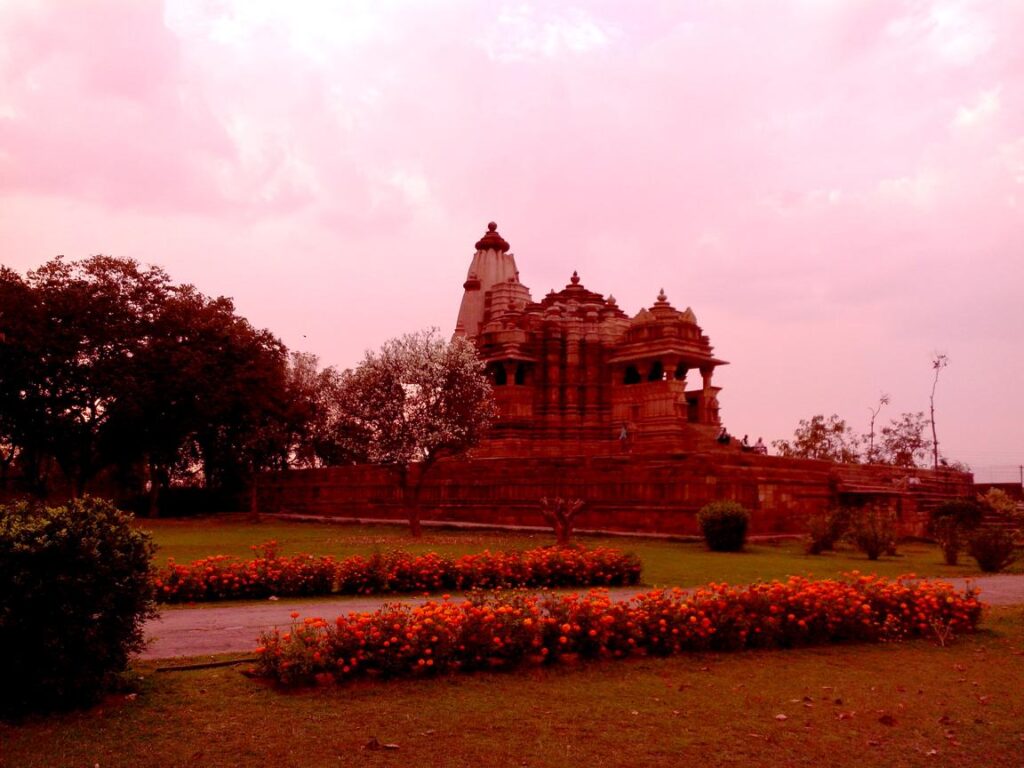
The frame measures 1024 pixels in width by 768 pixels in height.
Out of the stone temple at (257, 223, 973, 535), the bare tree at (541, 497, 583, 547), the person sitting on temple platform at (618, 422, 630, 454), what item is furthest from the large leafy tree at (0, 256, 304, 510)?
the bare tree at (541, 497, 583, 547)

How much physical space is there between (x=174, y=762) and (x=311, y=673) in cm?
170

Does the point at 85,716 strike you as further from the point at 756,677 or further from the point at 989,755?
the point at 989,755

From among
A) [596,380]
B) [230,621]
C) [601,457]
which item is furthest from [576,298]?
[230,621]

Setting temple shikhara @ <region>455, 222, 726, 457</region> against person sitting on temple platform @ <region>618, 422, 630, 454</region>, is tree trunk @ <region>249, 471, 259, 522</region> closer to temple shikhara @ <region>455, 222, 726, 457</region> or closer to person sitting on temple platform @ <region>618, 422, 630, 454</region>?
temple shikhara @ <region>455, 222, 726, 457</region>

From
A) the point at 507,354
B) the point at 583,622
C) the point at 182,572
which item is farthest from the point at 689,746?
the point at 507,354

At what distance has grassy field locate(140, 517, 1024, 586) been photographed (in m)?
16.6

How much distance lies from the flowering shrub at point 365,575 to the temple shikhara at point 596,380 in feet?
64.8

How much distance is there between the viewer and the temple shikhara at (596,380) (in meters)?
34.6

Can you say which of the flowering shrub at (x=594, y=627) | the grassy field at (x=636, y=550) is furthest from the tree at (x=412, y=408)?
the flowering shrub at (x=594, y=627)

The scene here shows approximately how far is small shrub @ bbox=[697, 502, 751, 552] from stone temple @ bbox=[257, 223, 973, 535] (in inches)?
118

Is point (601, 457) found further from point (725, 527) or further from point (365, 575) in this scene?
point (365, 575)

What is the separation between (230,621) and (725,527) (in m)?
13.8

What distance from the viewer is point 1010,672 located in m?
8.15

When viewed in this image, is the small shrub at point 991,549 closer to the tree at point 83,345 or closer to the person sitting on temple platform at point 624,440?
the person sitting on temple platform at point 624,440
